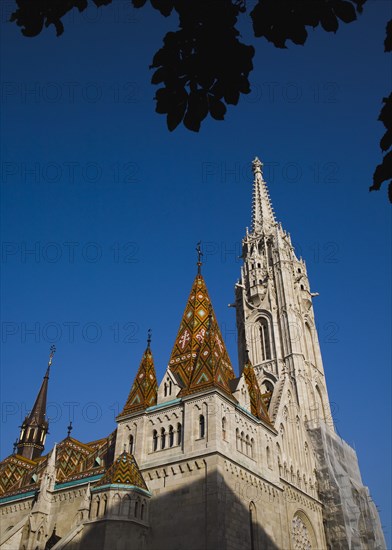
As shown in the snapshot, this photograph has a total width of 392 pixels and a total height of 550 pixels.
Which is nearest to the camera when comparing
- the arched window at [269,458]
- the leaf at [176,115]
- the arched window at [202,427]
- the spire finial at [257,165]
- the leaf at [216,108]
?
the leaf at [176,115]

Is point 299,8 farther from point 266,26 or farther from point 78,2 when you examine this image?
point 78,2

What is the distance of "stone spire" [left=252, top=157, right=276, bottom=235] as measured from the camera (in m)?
48.4

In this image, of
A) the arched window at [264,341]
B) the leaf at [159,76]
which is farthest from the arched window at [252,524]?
the leaf at [159,76]

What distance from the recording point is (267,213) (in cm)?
4991

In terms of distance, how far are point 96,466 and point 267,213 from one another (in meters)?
30.0

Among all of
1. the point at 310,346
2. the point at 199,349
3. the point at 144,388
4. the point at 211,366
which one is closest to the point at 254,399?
the point at 199,349

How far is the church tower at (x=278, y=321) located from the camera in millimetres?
36375

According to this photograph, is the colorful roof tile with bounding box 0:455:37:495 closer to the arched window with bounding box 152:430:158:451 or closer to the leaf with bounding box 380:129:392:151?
the arched window with bounding box 152:430:158:451

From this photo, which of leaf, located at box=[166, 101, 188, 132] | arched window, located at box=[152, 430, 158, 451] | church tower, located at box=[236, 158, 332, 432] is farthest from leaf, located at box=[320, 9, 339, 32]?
church tower, located at box=[236, 158, 332, 432]

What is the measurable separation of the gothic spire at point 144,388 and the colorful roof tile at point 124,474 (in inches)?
124

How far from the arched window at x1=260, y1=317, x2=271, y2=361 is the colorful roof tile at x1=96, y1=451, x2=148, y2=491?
1802 cm

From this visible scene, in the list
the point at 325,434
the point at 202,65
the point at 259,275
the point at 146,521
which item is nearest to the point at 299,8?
the point at 202,65

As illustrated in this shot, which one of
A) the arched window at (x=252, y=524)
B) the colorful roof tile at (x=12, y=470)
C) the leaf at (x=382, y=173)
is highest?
the colorful roof tile at (x=12, y=470)

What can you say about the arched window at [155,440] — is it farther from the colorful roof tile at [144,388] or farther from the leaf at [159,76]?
Answer: the leaf at [159,76]
